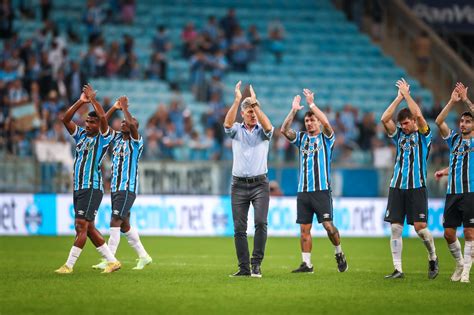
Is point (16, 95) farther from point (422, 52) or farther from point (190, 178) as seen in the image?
point (422, 52)

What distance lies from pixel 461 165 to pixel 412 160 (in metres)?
0.71

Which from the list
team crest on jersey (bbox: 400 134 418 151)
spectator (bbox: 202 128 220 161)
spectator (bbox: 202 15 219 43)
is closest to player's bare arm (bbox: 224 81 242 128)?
team crest on jersey (bbox: 400 134 418 151)

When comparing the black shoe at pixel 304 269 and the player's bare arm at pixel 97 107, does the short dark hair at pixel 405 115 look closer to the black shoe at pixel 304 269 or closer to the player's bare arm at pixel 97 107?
the black shoe at pixel 304 269

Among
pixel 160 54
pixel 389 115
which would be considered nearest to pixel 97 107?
pixel 389 115

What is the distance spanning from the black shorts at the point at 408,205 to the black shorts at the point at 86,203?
4359 millimetres

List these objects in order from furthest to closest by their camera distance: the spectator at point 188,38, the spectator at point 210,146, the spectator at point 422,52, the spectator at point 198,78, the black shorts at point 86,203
Result: the spectator at point 422,52 → the spectator at point 188,38 → the spectator at point 198,78 → the spectator at point 210,146 → the black shorts at point 86,203

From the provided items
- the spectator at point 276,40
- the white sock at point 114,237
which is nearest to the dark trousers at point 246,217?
the white sock at point 114,237

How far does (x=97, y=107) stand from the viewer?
15.6 m

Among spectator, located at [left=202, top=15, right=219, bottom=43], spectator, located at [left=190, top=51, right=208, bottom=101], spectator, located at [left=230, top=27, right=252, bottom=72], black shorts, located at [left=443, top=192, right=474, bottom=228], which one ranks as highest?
spectator, located at [left=202, top=15, right=219, bottom=43]

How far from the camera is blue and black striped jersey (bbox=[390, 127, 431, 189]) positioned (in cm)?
1520

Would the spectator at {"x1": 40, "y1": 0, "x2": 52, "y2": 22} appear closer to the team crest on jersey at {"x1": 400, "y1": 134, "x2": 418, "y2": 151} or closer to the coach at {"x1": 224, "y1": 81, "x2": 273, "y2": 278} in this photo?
the coach at {"x1": 224, "y1": 81, "x2": 273, "y2": 278}

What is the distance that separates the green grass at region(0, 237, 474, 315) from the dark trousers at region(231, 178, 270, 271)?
42cm

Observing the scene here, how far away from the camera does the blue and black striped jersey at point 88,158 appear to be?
15.8 metres

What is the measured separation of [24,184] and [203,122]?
7.19m
